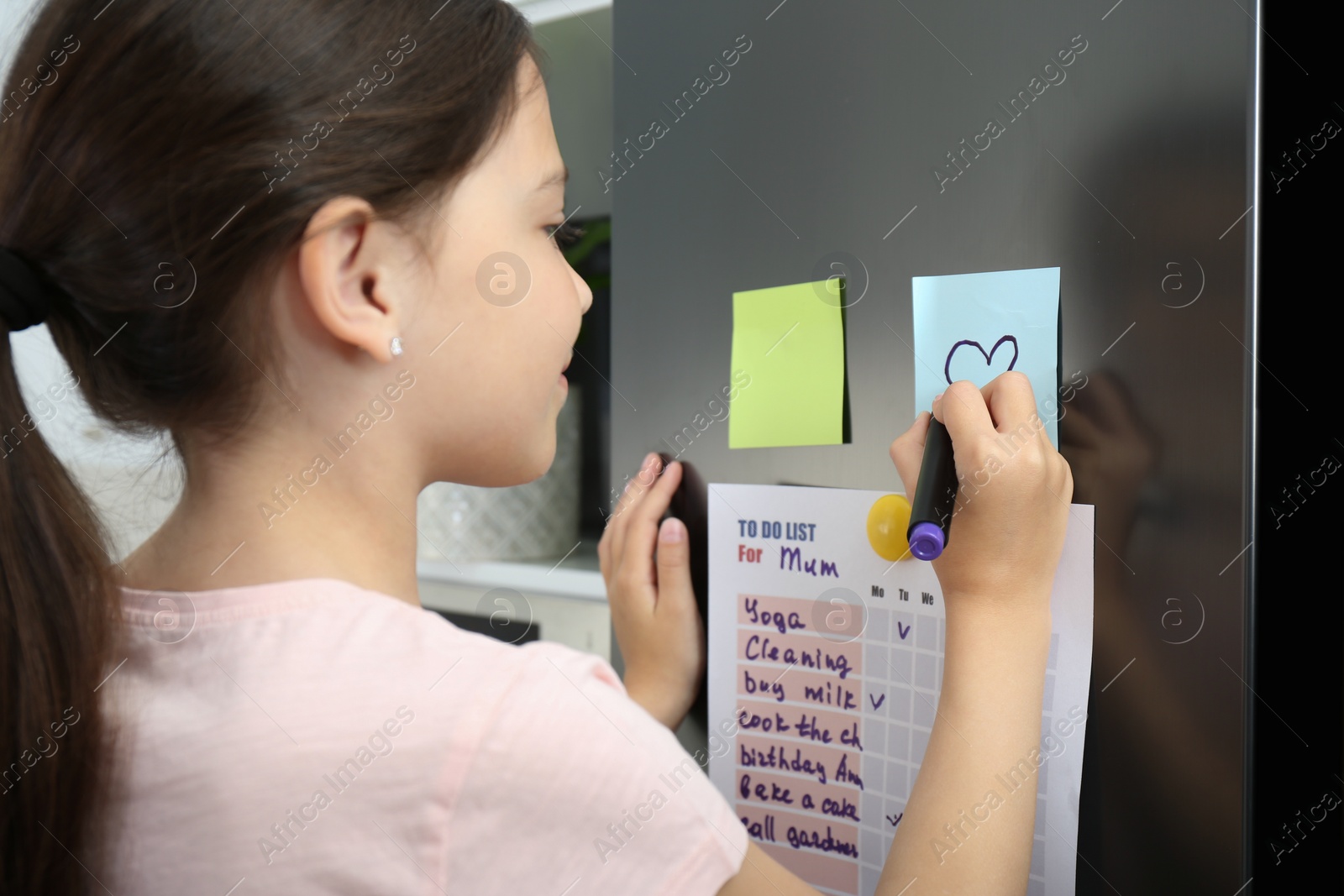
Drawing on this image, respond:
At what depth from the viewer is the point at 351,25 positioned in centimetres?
46

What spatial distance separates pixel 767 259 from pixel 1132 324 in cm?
24

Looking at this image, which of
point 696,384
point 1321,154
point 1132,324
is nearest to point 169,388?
point 696,384

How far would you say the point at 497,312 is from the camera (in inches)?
20.1

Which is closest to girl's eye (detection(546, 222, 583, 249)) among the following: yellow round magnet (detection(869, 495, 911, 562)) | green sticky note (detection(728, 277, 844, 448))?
green sticky note (detection(728, 277, 844, 448))

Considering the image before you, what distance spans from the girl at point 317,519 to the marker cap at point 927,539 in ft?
0.12

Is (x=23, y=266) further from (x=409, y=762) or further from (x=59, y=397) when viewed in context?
(x=59, y=397)

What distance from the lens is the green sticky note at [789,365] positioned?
0.59 meters

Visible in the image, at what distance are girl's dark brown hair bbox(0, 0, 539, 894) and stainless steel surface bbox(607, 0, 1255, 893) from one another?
240 mm

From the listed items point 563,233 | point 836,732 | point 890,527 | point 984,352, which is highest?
point 563,233

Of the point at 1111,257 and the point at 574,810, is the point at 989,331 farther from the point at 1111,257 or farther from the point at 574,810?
the point at 574,810

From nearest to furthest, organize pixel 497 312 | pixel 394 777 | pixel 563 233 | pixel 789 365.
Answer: pixel 394 777, pixel 497 312, pixel 789 365, pixel 563 233

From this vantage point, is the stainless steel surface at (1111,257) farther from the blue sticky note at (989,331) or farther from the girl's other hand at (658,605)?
the girl's other hand at (658,605)

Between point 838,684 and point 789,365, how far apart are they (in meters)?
0.20

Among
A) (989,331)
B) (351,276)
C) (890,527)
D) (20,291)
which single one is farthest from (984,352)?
(20,291)
